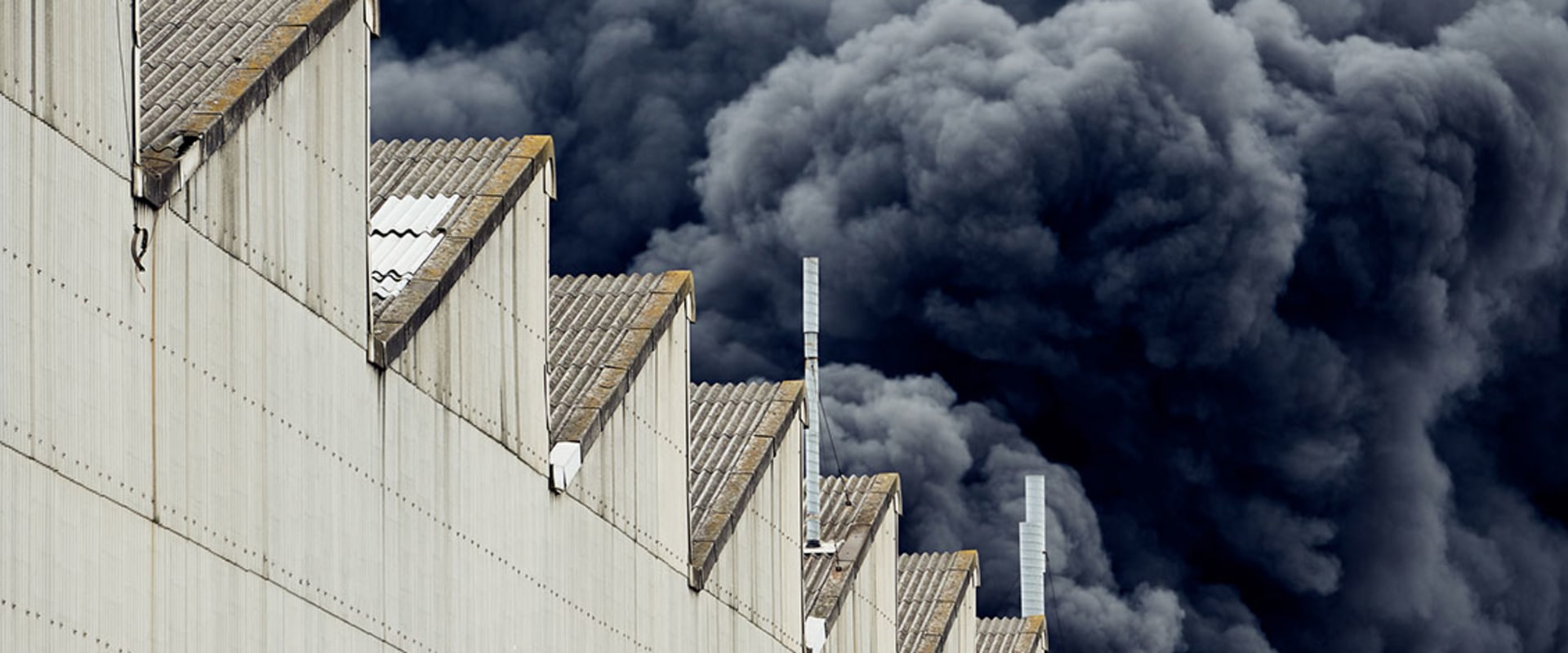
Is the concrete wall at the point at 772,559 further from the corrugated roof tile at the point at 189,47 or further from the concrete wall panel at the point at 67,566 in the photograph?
the concrete wall panel at the point at 67,566

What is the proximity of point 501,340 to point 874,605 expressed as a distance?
14087mm

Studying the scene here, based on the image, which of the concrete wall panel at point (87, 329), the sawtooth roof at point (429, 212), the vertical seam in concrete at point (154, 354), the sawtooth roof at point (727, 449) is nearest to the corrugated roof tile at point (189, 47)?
the vertical seam in concrete at point (154, 354)

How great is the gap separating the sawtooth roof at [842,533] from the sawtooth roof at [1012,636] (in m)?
→ 7.78

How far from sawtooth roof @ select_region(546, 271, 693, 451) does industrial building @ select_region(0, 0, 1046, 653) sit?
0.05 metres

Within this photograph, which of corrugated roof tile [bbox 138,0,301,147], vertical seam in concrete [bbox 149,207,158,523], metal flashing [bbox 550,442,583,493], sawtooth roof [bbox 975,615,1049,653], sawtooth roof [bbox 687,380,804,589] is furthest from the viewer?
sawtooth roof [bbox 975,615,1049,653]

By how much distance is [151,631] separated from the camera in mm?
17641

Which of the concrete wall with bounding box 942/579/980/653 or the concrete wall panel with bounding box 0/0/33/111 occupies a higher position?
the concrete wall panel with bounding box 0/0/33/111

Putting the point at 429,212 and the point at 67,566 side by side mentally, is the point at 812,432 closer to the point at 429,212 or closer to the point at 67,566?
the point at 429,212

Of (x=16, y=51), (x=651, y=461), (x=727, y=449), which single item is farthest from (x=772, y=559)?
(x=16, y=51)

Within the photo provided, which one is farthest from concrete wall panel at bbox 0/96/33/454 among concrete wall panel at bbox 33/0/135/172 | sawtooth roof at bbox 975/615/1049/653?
sawtooth roof at bbox 975/615/1049/653

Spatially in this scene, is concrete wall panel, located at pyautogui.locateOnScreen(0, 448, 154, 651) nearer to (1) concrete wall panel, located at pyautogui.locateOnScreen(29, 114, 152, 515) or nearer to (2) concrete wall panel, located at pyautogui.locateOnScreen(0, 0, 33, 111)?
(1) concrete wall panel, located at pyautogui.locateOnScreen(29, 114, 152, 515)

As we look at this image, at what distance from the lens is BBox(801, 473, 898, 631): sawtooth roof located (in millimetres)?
35938

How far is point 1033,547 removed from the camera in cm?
4609

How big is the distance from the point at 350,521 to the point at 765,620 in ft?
40.7
